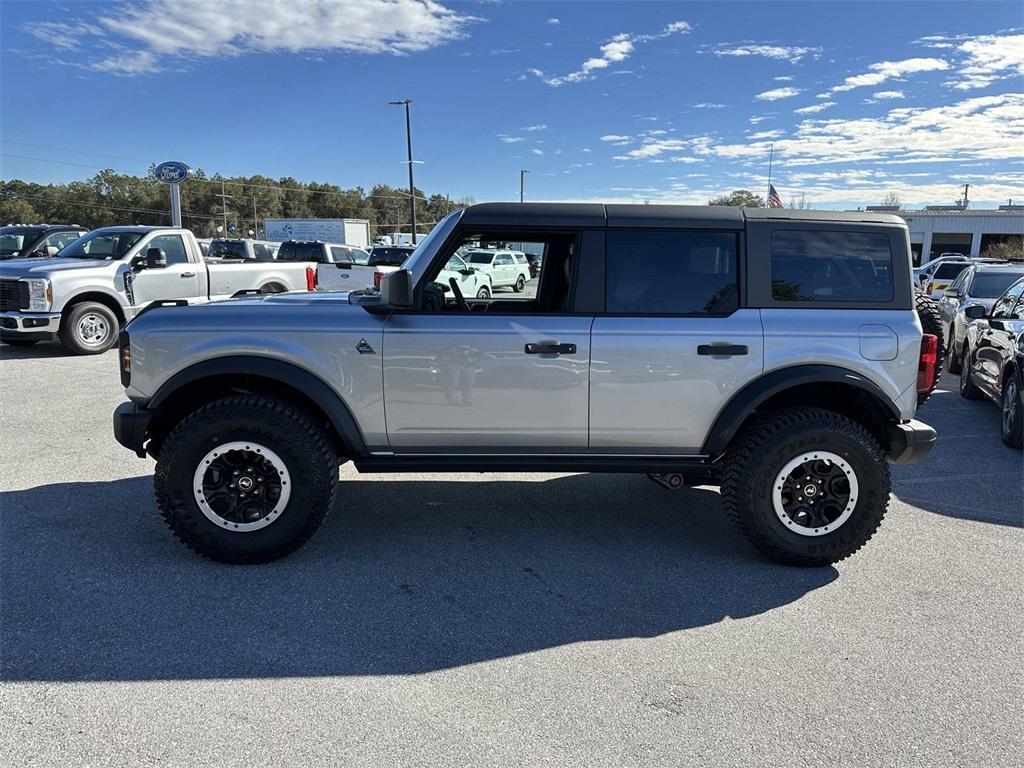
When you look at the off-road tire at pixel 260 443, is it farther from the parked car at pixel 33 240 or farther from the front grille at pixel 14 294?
the parked car at pixel 33 240

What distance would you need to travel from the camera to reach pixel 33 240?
59.2ft

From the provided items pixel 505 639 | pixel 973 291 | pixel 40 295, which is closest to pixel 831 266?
pixel 505 639

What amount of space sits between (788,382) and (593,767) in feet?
7.75

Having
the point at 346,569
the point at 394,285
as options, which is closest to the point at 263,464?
the point at 346,569

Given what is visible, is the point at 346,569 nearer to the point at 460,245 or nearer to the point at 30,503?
the point at 460,245

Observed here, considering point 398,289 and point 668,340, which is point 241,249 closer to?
point 398,289

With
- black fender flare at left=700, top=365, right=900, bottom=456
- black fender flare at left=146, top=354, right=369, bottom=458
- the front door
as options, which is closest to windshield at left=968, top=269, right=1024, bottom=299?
black fender flare at left=700, top=365, right=900, bottom=456

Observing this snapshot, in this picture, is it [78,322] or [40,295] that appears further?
[78,322]

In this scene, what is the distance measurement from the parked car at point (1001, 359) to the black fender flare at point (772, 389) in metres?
Result: 3.70

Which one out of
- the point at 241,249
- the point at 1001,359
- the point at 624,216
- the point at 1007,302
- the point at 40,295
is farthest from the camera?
the point at 241,249

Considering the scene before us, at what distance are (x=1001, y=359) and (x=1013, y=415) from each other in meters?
0.95

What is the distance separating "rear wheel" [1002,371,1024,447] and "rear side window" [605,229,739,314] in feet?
14.3

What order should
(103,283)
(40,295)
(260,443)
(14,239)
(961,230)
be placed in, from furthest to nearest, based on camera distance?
(961,230), (14,239), (103,283), (40,295), (260,443)

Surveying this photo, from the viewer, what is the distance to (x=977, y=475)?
6.00m
